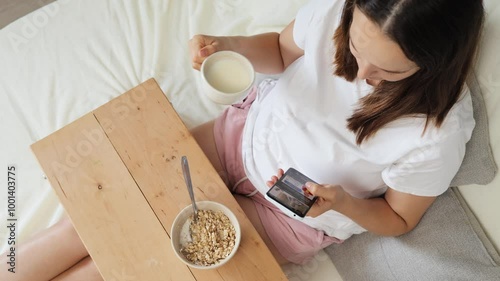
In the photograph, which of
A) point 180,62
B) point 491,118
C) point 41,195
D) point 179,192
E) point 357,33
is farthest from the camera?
point 180,62

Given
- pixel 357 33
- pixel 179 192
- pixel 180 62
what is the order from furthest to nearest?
pixel 180 62, pixel 179 192, pixel 357 33

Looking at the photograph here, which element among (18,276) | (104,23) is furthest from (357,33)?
(104,23)

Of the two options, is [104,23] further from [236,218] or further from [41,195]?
[236,218]

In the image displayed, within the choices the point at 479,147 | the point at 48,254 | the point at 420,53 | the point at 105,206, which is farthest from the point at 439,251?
the point at 48,254

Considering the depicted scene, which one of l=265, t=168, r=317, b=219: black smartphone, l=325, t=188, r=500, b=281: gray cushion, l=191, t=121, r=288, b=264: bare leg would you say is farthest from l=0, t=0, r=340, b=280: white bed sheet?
l=325, t=188, r=500, b=281: gray cushion

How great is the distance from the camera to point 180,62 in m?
1.43

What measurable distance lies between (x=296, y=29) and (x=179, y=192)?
17.6 inches

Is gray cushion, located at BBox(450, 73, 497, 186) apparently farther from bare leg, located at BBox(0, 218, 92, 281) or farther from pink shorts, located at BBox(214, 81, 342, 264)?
bare leg, located at BBox(0, 218, 92, 281)

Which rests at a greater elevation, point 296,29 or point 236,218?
point 296,29

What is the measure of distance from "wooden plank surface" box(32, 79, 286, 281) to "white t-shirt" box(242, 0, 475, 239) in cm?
17

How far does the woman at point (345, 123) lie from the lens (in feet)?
2.24

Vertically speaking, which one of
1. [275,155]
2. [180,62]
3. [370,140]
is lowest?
[370,140]

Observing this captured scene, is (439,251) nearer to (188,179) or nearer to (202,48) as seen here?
(188,179)

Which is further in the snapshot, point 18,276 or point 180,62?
point 180,62
